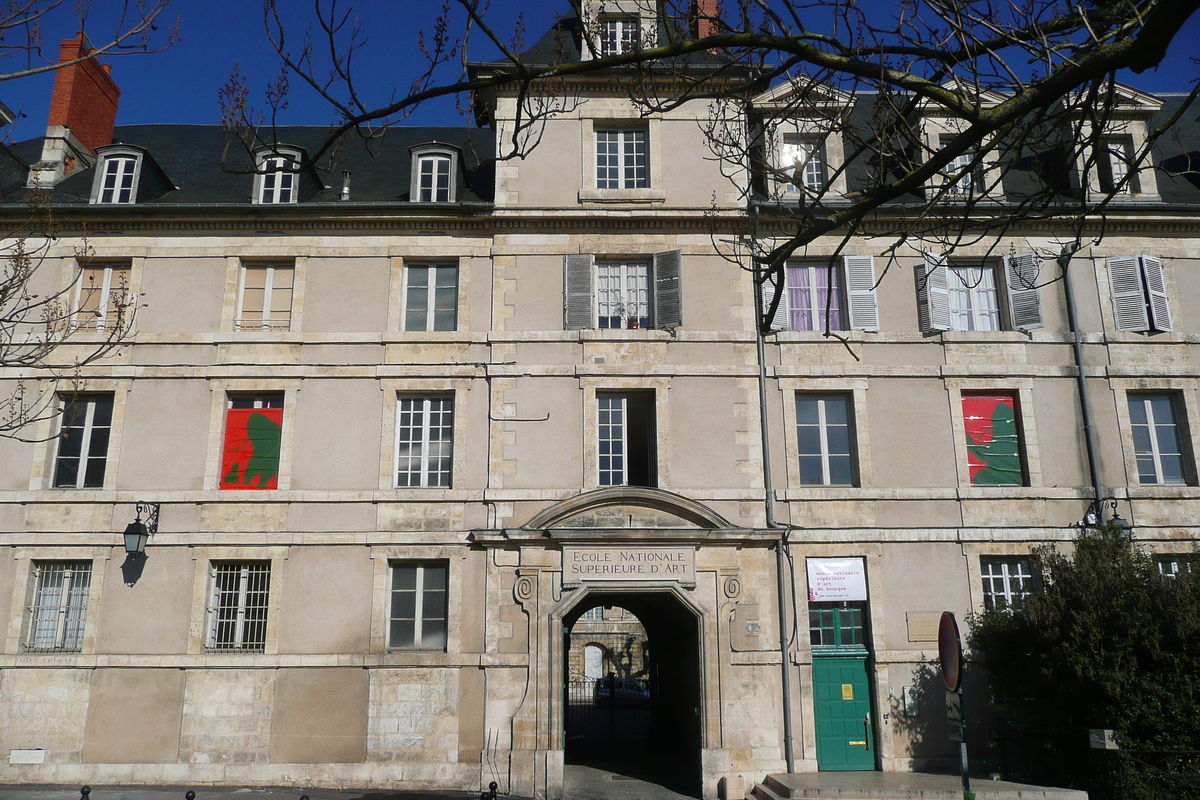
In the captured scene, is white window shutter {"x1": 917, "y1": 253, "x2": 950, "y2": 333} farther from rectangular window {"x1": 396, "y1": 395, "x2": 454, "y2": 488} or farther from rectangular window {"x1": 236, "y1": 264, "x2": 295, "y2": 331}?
rectangular window {"x1": 236, "y1": 264, "x2": 295, "y2": 331}

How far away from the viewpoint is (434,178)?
53.6 feet

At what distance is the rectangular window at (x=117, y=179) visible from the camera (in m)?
16.0

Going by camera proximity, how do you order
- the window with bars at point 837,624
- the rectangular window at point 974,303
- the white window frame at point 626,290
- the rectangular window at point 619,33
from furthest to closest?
the rectangular window at point 619,33, the rectangular window at point 974,303, the white window frame at point 626,290, the window with bars at point 837,624

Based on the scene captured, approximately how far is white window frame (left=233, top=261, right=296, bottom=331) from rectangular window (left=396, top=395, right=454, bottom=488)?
251cm

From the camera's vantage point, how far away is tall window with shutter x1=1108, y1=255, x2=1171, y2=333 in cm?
1563

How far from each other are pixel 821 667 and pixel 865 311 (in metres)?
5.85

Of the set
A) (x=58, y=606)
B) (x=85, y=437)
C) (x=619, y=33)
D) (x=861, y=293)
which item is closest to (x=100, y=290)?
(x=85, y=437)


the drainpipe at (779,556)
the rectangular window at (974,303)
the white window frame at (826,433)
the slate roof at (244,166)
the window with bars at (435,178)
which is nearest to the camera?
the drainpipe at (779,556)

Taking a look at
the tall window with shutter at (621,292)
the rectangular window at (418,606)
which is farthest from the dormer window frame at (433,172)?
the rectangular window at (418,606)

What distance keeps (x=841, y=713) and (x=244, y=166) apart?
1389 cm

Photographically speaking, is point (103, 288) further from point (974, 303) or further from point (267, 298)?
point (974, 303)

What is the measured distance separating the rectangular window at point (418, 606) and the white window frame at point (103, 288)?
6.40 meters

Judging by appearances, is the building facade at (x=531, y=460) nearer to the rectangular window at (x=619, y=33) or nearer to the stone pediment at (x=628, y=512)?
the stone pediment at (x=628, y=512)

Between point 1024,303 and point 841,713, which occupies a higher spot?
point 1024,303
